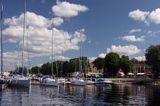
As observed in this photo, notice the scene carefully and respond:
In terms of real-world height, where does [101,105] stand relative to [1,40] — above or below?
below

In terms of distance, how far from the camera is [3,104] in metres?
62.0

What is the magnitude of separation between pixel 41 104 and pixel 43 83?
252 feet

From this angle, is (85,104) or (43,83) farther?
(43,83)

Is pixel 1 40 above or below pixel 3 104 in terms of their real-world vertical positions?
above

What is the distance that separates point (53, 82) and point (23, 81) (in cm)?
2475

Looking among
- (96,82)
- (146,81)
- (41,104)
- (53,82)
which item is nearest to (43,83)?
(53,82)

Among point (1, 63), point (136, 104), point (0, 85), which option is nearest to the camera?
point (136, 104)

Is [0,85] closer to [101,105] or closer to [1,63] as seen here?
[1,63]

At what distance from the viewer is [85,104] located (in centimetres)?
6456

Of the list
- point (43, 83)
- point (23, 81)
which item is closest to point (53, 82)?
point (43, 83)

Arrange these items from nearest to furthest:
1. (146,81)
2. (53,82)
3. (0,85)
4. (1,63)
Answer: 1. (0,85)
2. (1,63)
3. (53,82)
4. (146,81)

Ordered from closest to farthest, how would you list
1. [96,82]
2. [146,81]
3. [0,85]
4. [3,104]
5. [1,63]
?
[3,104] < [0,85] < [1,63] < [96,82] < [146,81]

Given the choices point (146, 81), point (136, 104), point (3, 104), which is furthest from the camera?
point (146, 81)

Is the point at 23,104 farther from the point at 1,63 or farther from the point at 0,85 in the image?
the point at 1,63
